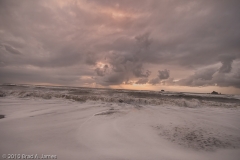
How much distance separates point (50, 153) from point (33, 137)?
1.30 metres

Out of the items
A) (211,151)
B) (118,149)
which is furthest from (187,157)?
(118,149)

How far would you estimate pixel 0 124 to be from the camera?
4613mm

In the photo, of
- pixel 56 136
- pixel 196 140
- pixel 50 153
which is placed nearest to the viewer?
pixel 50 153

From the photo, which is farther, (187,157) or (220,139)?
(220,139)

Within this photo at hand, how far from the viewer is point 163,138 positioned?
428 centimetres

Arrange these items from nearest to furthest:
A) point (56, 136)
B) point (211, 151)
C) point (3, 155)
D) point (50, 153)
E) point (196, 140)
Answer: point (3, 155)
point (50, 153)
point (211, 151)
point (56, 136)
point (196, 140)

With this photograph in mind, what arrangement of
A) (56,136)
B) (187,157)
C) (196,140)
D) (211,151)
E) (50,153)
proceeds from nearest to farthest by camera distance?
(50,153), (187,157), (211,151), (56,136), (196,140)

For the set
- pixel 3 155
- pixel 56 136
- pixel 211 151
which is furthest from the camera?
pixel 56 136

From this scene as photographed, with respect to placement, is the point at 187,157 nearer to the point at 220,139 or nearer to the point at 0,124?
the point at 220,139

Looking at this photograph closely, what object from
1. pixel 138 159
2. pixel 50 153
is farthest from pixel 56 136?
pixel 138 159

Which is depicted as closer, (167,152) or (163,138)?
Result: (167,152)

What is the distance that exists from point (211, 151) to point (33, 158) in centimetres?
497

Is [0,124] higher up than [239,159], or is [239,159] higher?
[0,124]

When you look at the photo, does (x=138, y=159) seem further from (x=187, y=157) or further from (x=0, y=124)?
(x=0, y=124)
